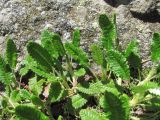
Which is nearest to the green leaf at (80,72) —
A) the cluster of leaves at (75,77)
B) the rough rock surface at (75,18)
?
the cluster of leaves at (75,77)

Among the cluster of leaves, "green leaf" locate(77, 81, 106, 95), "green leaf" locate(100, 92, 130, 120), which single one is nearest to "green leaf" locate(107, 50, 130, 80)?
the cluster of leaves

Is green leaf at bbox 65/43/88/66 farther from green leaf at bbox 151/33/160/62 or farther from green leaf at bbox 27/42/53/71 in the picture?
green leaf at bbox 151/33/160/62

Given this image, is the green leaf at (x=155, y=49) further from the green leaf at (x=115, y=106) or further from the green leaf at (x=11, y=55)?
the green leaf at (x=11, y=55)

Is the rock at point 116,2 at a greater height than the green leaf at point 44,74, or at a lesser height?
greater

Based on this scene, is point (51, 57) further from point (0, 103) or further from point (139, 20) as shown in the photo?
point (139, 20)

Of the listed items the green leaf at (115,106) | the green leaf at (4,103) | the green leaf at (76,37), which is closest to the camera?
the green leaf at (115,106)

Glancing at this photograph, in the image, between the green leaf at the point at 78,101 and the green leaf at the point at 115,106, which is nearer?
the green leaf at the point at 115,106

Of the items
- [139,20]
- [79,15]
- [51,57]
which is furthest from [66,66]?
[139,20]
